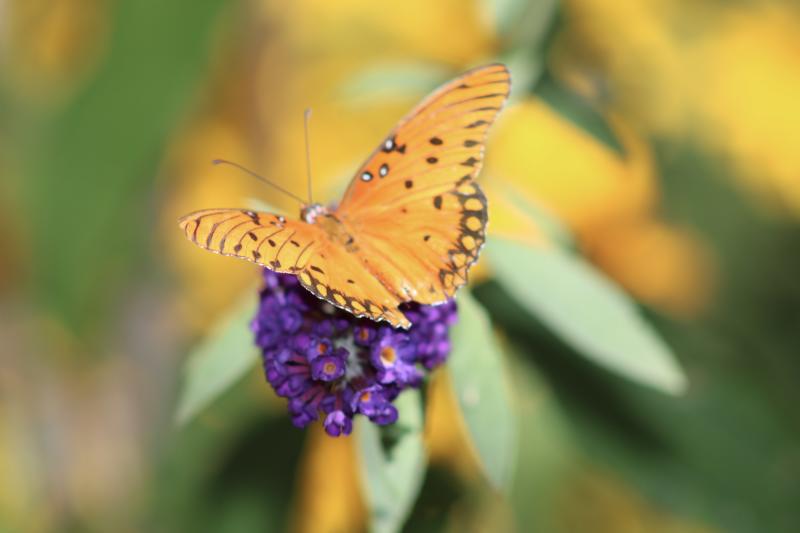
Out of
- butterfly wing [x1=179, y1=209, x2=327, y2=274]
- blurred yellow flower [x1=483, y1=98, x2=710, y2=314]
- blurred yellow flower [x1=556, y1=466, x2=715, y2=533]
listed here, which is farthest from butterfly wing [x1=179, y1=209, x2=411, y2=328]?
blurred yellow flower [x1=483, y1=98, x2=710, y2=314]

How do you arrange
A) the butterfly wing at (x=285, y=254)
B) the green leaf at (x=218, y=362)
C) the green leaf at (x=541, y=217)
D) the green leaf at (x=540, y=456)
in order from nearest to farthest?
1. the butterfly wing at (x=285, y=254)
2. the green leaf at (x=218, y=362)
3. the green leaf at (x=541, y=217)
4. the green leaf at (x=540, y=456)

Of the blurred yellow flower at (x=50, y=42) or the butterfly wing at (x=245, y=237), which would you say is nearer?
the butterfly wing at (x=245, y=237)

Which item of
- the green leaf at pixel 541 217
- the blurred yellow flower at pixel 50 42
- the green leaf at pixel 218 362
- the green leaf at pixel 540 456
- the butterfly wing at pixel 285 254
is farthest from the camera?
the blurred yellow flower at pixel 50 42

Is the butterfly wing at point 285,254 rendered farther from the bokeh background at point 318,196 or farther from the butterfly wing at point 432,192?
the bokeh background at point 318,196

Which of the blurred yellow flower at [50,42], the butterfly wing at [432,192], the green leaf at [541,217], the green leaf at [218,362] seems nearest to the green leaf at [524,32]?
the green leaf at [541,217]

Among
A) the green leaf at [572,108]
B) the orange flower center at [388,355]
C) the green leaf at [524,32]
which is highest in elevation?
the green leaf at [524,32]

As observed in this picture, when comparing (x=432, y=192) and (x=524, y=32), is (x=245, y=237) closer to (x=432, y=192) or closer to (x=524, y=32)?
(x=432, y=192)

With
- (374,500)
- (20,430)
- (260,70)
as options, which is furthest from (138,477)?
(374,500)
